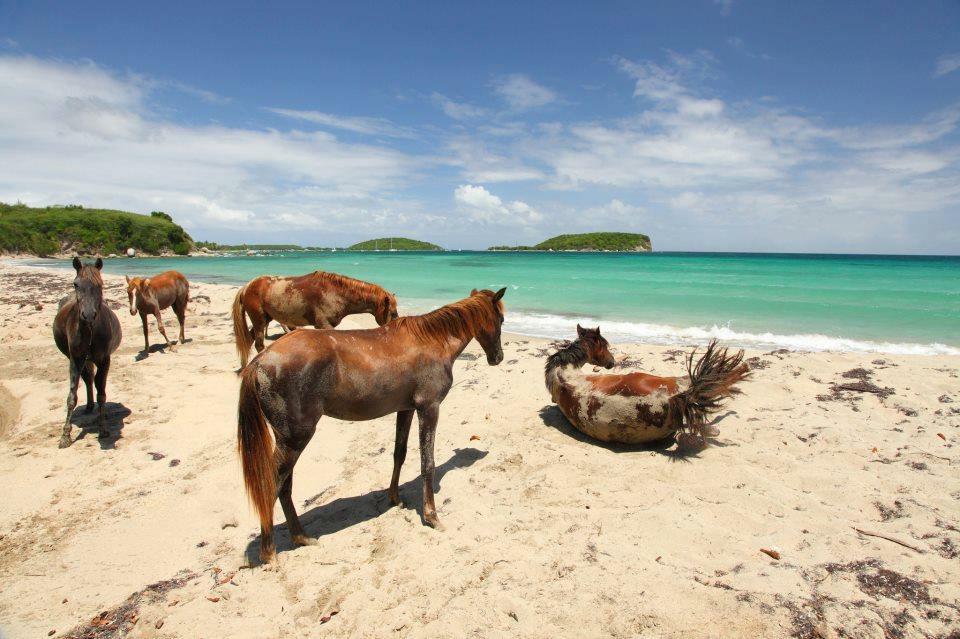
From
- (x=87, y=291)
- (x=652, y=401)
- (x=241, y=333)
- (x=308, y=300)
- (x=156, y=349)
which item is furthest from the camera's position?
(x=156, y=349)

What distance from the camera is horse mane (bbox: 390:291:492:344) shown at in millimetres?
3979

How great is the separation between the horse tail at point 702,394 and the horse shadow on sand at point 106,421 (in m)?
6.95

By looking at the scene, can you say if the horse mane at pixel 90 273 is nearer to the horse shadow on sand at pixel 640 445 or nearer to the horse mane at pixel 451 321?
the horse mane at pixel 451 321

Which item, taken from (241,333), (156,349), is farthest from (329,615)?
(156,349)

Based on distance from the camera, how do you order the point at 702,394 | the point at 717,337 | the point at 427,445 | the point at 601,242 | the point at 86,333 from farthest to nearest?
the point at 601,242 < the point at 717,337 < the point at 86,333 < the point at 702,394 < the point at 427,445

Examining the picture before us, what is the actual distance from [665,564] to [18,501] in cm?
607

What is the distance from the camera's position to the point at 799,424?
214 inches

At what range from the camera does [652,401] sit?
493 centimetres

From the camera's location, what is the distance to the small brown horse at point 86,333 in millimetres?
5375

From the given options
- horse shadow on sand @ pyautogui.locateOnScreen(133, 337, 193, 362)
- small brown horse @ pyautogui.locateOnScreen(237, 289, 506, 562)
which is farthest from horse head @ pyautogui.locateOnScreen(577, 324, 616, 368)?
horse shadow on sand @ pyautogui.locateOnScreen(133, 337, 193, 362)

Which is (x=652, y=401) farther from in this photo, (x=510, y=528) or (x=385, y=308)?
(x=385, y=308)

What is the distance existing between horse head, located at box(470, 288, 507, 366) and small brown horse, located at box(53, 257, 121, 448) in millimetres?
4746

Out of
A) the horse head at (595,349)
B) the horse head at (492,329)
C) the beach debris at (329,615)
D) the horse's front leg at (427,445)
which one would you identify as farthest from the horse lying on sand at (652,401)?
the beach debris at (329,615)

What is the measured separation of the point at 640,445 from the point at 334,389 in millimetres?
3627
